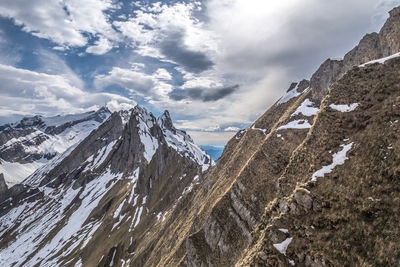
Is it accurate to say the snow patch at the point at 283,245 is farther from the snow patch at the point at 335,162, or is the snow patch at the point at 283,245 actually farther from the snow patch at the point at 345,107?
the snow patch at the point at 345,107

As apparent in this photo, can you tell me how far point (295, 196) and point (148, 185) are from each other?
541ft

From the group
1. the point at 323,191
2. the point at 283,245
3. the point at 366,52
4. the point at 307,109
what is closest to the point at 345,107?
the point at 323,191

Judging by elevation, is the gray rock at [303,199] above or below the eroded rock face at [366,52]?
below

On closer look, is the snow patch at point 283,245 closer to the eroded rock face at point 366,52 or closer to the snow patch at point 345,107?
the snow patch at point 345,107

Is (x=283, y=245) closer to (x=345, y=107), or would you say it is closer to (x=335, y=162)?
(x=335, y=162)

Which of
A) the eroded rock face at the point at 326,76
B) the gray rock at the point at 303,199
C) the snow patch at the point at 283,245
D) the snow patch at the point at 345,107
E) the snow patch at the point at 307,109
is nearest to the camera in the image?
the snow patch at the point at 283,245

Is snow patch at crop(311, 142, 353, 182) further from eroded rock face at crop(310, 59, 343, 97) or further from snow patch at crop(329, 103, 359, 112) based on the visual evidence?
eroded rock face at crop(310, 59, 343, 97)

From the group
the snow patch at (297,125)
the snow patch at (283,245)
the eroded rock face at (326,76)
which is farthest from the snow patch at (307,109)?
the snow patch at (283,245)

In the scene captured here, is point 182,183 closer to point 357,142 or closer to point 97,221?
point 97,221

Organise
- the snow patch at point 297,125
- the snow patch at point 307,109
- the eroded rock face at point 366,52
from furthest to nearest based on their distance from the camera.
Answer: the snow patch at point 307,109 → the snow patch at point 297,125 → the eroded rock face at point 366,52

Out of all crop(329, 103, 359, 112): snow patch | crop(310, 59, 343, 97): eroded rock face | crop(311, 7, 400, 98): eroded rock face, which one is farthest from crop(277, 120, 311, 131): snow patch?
crop(310, 59, 343, 97): eroded rock face

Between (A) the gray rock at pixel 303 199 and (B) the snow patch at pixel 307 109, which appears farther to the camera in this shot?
(B) the snow patch at pixel 307 109

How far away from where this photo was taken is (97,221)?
7008 inches

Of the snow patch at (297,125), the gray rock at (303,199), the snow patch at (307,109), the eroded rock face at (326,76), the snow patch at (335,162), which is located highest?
the eroded rock face at (326,76)
